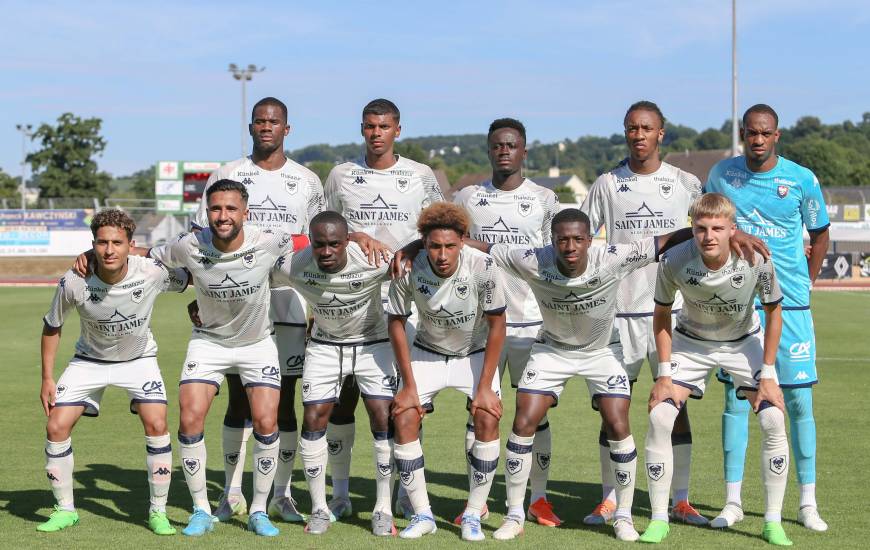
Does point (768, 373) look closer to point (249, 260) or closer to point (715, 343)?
point (715, 343)

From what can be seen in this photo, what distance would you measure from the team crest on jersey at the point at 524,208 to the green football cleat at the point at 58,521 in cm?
337

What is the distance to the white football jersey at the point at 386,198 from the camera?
7.13m

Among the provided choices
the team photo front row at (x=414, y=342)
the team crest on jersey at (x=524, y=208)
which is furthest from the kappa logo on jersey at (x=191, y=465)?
the team crest on jersey at (x=524, y=208)

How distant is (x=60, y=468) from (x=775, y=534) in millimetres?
4136

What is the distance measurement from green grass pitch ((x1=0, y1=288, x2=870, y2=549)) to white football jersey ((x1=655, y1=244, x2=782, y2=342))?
47.4 inches

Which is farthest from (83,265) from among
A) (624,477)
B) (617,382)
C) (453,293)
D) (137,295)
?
(624,477)

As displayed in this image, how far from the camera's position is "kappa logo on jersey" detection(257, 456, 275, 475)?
20.9ft

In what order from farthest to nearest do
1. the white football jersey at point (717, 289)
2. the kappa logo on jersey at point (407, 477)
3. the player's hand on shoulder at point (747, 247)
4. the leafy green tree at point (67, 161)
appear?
the leafy green tree at point (67, 161), the kappa logo on jersey at point (407, 477), the white football jersey at point (717, 289), the player's hand on shoulder at point (747, 247)

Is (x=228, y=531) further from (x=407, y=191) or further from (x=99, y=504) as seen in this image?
(x=407, y=191)

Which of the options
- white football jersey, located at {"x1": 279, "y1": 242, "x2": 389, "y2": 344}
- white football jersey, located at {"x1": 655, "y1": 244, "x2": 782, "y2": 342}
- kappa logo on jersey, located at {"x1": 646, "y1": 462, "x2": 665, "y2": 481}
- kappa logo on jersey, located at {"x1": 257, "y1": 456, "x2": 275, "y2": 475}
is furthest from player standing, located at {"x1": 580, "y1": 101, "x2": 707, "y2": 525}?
kappa logo on jersey, located at {"x1": 257, "y1": 456, "x2": 275, "y2": 475}

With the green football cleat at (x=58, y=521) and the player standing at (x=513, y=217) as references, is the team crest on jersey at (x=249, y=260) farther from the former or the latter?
the green football cleat at (x=58, y=521)

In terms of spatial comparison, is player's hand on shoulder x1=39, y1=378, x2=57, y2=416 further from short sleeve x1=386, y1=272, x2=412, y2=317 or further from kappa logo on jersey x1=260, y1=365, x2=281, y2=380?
short sleeve x1=386, y1=272, x2=412, y2=317

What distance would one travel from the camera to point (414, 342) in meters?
6.64

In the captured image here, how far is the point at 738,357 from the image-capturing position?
6266mm
